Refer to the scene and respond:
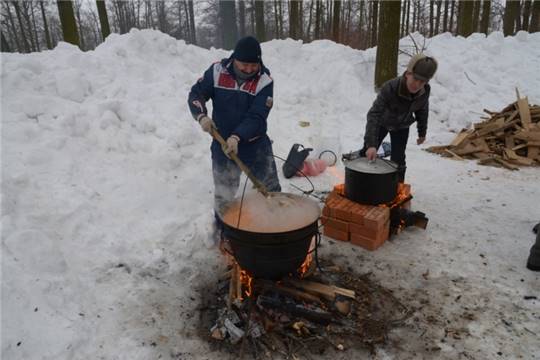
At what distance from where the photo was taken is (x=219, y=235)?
446cm

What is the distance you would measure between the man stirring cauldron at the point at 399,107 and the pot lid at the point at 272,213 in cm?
149

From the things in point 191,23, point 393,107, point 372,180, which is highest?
point 191,23

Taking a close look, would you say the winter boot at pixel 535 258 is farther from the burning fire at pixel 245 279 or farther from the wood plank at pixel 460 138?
the wood plank at pixel 460 138

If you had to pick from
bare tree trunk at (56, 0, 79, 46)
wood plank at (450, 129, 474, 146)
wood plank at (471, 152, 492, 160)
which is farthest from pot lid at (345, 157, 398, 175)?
bare tree trunk at (56, 0, 79, 46)

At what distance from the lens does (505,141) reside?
7387 mm

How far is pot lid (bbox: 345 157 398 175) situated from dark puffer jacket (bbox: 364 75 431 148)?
272 millimetres

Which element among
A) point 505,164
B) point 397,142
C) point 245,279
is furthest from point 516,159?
point 245,279

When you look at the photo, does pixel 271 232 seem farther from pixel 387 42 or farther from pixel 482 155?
pixel 387 42

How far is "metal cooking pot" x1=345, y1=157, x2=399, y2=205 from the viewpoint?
419 centimetres

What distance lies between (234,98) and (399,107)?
82.7 inches

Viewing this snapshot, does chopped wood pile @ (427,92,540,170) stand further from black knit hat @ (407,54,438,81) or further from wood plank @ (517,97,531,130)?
black knit hat @ (407,54,438,81)

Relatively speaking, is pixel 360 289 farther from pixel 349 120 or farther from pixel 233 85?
pixel 349 120

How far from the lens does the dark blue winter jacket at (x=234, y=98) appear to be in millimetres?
3766

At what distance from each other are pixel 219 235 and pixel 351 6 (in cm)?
3517
